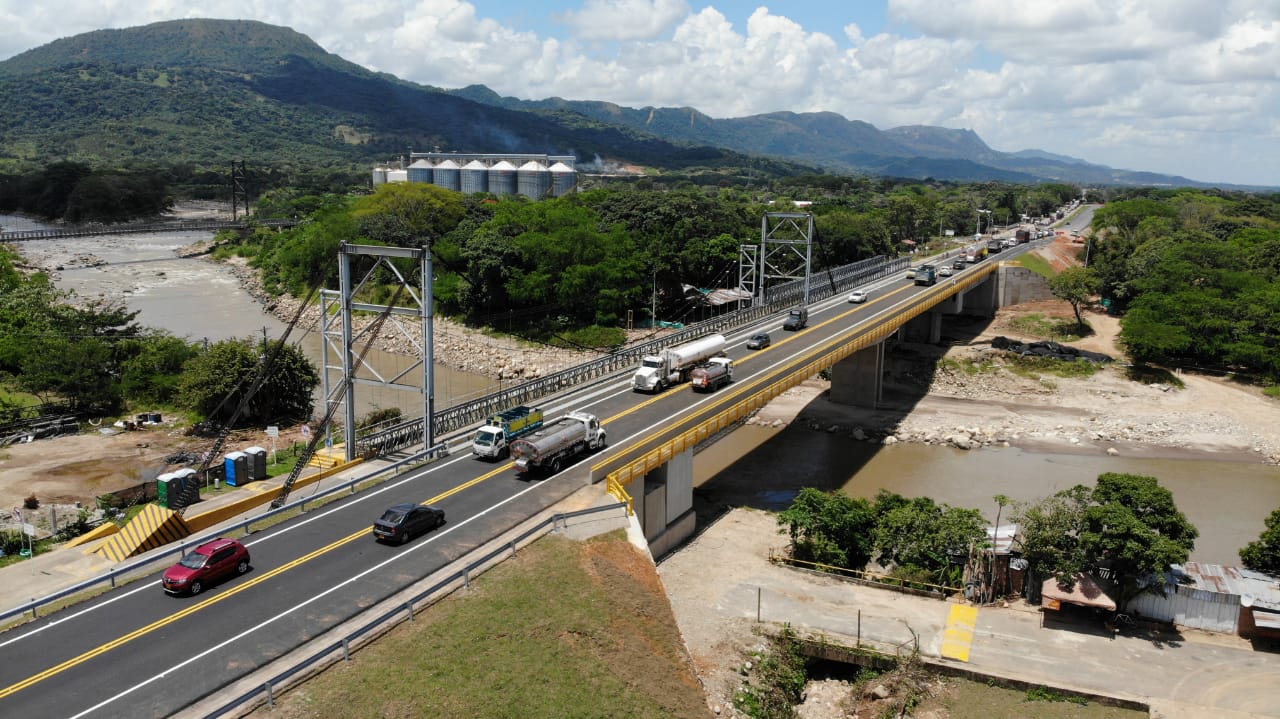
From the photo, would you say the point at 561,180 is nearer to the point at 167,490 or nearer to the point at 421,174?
the point at 421,174

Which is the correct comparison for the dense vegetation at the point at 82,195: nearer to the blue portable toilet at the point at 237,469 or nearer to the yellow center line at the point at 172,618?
the blue portable toilet at the point at 237,469

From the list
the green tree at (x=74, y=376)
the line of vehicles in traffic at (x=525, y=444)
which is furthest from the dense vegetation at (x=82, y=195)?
the line of vehicles in traffic at (x=525, y=444)

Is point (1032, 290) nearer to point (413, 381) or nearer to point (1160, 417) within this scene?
point (1160, 417)

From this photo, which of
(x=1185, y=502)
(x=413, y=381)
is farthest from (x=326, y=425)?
(x=1185, y=502)

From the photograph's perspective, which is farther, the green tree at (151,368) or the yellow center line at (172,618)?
the green tree at (151,368)

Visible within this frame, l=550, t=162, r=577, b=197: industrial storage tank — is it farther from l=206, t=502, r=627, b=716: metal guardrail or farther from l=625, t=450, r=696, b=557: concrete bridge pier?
l=206, t=502, r=627, b=716: metal guardrail
